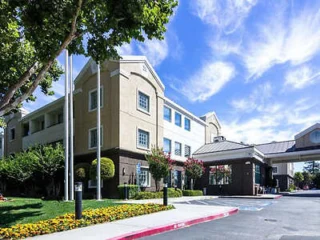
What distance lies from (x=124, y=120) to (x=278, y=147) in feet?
78.8

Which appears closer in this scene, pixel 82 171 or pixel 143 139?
pixel 82 171

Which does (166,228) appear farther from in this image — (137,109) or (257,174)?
(257,174)

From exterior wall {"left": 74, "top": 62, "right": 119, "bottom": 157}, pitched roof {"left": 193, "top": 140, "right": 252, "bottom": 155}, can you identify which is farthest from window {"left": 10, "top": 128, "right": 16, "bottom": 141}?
pitched roof {"left": 193, "top": 140, "right": 252, "bottom": 155}

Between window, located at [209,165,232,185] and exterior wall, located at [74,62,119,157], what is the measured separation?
14.3 m

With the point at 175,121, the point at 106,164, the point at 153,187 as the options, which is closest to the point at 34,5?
the point at 106,164

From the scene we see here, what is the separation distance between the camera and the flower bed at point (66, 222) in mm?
9172

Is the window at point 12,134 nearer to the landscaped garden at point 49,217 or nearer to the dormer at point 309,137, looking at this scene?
the landscaped garden at point 49,217

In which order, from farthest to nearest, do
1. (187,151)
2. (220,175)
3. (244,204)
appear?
(187,151), (220,175), (244,204)

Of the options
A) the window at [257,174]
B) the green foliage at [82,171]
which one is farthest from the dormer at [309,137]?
the green foliage at [82,171]

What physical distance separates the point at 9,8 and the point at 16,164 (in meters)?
21.7

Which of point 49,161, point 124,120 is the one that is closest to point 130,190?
point 124,120

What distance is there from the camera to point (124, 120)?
26.9 metres

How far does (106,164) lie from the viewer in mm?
24844

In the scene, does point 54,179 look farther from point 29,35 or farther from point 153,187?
point 29,35
